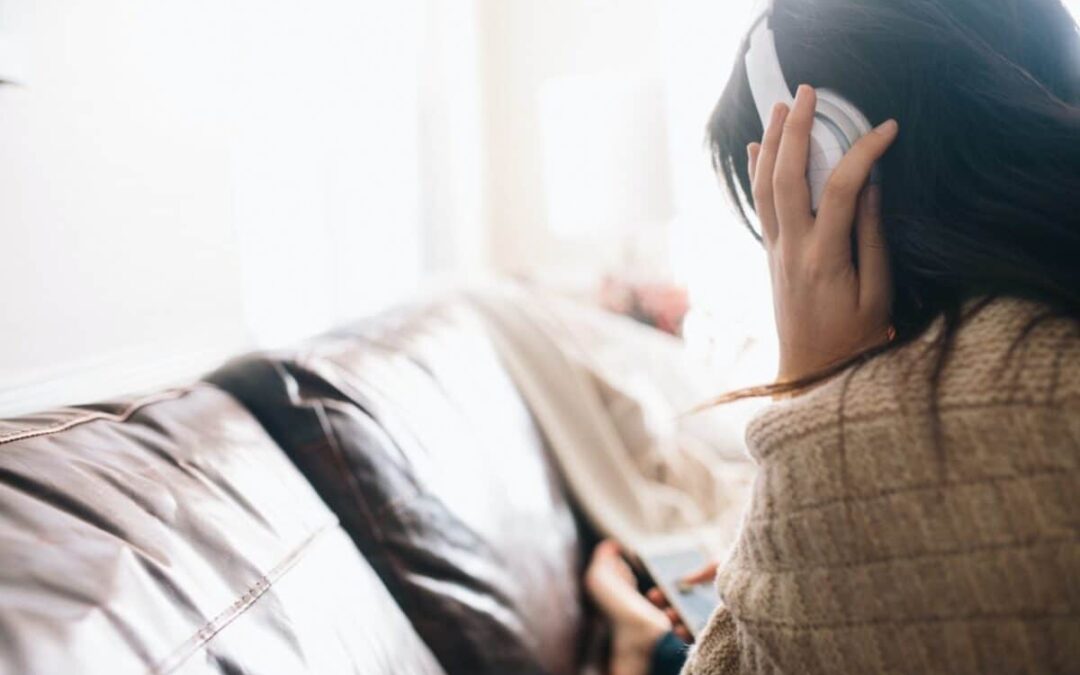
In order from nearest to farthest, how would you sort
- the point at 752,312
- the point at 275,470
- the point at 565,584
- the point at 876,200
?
1. the point at 876,200
2. the point at 275,470
3. the point at 565,584
4. the point at 752,312

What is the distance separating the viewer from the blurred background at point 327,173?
99 centimetres

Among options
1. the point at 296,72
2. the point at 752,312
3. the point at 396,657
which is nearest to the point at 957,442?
the point at 396,657

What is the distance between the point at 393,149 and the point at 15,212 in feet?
4.24

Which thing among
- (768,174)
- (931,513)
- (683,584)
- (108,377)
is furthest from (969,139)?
(108,377)

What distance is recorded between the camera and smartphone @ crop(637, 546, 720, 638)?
3.66 feet

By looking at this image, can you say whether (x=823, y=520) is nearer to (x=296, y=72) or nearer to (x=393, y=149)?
(x=296, y=72)

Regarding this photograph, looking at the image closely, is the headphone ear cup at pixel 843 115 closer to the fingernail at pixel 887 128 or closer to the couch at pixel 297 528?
the fingernail at pixel 887 128

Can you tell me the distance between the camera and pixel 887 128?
0.68m

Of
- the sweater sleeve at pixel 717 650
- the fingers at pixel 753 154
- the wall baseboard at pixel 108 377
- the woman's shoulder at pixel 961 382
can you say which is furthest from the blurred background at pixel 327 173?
the sweater sleeve at pixel 717 650

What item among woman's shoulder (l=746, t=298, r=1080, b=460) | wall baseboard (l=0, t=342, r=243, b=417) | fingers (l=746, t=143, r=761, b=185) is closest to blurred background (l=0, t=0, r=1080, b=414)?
wall baseboard (l=0, t=342, r=243, b=417)

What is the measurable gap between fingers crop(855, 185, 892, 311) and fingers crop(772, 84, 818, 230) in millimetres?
49

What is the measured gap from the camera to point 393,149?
2.17m

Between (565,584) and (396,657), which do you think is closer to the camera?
(396,657)

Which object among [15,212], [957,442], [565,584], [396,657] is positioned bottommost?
[565,584]
